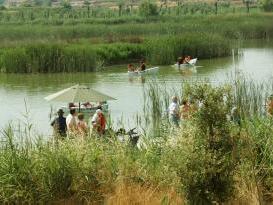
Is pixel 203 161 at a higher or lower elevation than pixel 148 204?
higher

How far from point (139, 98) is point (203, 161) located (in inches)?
763

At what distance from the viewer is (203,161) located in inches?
407

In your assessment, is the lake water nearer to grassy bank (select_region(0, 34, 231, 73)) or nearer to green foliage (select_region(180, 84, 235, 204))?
grassy bank (select_region(0, 34, 231, 73))

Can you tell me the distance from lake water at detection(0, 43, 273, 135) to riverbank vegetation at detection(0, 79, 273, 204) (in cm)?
1044

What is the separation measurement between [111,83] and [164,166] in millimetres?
24664

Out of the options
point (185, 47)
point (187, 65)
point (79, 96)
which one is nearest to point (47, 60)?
point (187, 65)

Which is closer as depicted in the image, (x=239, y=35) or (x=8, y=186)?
(x=8, y=186)

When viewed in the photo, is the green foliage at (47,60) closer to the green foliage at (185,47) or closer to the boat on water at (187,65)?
the boat on water at (187,65)

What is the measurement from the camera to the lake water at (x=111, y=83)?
26.8 metres

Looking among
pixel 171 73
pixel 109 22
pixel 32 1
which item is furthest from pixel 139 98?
pixel 32 1

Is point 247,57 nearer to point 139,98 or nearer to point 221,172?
point 139,98

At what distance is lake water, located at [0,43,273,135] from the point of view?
26.8 meters

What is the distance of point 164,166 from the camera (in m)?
10.9

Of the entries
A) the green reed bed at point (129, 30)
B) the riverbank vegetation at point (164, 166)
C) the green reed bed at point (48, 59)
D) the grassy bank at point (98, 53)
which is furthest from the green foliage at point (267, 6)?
the riverbank vegetation at point (164, 166)
